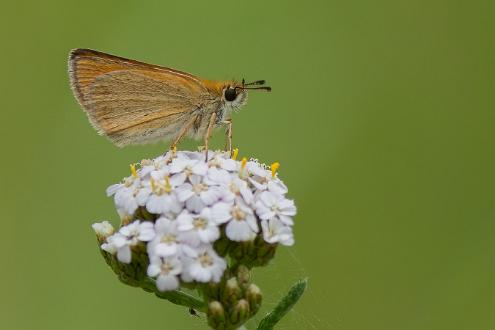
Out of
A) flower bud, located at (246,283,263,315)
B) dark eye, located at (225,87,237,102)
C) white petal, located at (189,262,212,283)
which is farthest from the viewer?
dark eye, located at (225,87,237,102)

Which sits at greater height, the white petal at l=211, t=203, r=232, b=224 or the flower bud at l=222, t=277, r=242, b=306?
the white petal at l=211, t=203, r=232, b=224

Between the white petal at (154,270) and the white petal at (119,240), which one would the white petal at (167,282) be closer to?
the white petal at (154,270)

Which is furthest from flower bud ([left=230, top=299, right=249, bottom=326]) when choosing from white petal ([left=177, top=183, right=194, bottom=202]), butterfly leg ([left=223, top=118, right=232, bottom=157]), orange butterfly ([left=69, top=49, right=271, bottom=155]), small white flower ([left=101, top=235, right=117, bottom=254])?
orange butterfly ([left=69, top=49, right=271, bottom=155])

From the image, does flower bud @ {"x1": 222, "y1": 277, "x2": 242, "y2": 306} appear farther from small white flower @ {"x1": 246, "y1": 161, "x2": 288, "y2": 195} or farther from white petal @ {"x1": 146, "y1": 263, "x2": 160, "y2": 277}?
small white flower @ {"x1": 246, "y1": 161, "x2": 288, "y2": 195}

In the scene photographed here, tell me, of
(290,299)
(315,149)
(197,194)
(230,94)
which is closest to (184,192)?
(197,194)

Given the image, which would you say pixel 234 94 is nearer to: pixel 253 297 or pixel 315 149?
pixel 253 297

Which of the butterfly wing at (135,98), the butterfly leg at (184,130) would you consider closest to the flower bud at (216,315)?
the butterfly leg at (184,130)
